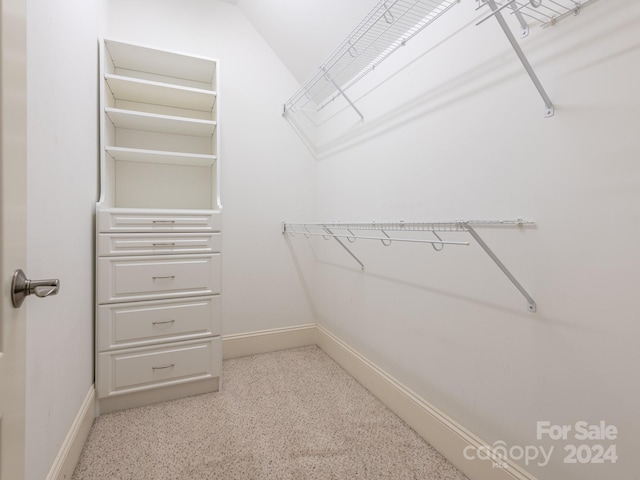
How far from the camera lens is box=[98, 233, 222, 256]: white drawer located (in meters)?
1.73

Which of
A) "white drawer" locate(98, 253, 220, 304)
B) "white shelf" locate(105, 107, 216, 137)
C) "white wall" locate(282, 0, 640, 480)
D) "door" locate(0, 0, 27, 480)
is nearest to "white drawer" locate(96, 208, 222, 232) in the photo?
"white drawer" locate(98, 253, 220, 304)

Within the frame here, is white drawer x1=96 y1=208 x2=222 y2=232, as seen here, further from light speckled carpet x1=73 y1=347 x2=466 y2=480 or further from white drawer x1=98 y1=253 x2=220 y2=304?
light speckled carpet x1=73 y1=347 x2=466 y2=480

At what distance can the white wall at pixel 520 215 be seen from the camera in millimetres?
877

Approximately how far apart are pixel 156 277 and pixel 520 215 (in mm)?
1863

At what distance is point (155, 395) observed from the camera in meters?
1.87

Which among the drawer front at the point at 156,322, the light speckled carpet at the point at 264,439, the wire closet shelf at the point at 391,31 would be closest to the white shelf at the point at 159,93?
the wire closet shelf at the point at 391,31

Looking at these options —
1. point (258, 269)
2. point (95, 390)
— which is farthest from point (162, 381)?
point (258, 269)

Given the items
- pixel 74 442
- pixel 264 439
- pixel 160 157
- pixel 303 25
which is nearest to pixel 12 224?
pixel 74 442

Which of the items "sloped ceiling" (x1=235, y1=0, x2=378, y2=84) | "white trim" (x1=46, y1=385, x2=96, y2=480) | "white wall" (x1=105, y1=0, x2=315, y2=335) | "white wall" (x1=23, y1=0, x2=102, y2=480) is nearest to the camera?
"white wall" (x1=23, y1=0, x2=102, y2=480)

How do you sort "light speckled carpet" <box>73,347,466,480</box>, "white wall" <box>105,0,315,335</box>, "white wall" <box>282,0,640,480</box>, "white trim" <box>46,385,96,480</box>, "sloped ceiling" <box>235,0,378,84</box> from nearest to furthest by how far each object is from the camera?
1. "white wall" <box>282,0,640,480</box>
2. "white trim" <box>46,385,96,480</box>
3. "light speckled carpet" <box>73,347,466,480</box>
4. "sloped ceiling" <box>235,0,378,84</box>
5. "white wall" <box>105,0,315,335</box>

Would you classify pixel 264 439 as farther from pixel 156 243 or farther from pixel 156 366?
pixel 156 243

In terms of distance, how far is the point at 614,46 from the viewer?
0.88 meters

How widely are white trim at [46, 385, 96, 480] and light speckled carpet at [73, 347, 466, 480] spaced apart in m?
0.05

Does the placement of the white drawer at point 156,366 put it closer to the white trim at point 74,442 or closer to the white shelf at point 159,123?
the white trim at point 74,442
